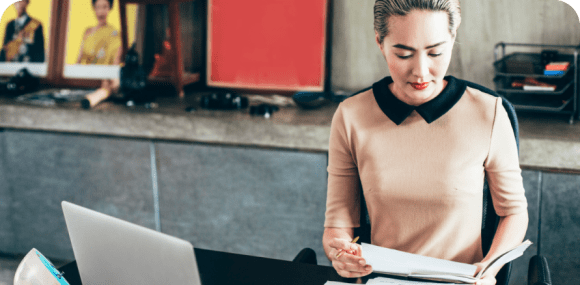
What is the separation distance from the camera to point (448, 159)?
1.21 m

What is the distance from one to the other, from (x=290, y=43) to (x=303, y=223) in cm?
98

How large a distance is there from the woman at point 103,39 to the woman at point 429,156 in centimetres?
201

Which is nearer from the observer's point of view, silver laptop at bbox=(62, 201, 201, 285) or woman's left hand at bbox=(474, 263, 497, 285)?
silver laptop at bbox=(62, 201, 201, 285)

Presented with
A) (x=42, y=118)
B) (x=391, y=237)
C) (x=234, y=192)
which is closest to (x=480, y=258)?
(x=391, y=237)

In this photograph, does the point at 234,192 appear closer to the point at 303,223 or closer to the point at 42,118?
the point at 303,223

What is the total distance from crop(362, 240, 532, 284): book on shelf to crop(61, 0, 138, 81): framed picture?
2243 millimetres

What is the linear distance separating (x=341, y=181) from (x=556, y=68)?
1309 millimetres

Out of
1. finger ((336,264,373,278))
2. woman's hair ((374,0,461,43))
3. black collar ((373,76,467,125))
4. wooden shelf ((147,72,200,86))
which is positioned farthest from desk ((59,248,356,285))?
wooden shelf ((147,72,200,86))

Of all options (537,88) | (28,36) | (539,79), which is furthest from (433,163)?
(28,36)

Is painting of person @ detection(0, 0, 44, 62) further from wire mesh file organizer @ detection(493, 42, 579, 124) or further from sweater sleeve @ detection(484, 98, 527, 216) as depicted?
sweater sleeve @ detection(484, 98, 527, 216)

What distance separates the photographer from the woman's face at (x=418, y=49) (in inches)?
42.8

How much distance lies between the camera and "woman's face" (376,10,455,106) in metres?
1.09

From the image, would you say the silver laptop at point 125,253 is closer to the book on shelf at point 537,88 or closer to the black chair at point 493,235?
the black chair at point 493,235

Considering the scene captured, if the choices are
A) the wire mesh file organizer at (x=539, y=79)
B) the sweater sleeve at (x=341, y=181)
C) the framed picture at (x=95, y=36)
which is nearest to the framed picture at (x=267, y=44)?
the framed picture at (x=95, y=36)
